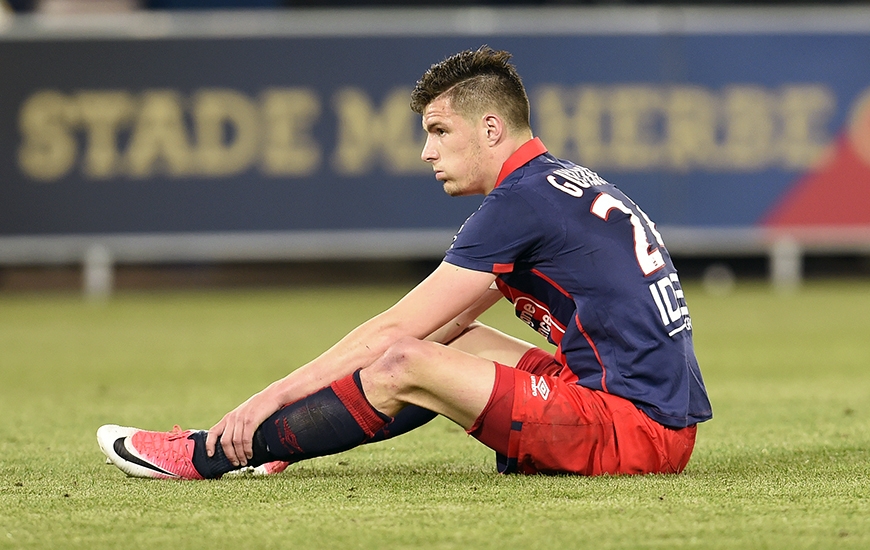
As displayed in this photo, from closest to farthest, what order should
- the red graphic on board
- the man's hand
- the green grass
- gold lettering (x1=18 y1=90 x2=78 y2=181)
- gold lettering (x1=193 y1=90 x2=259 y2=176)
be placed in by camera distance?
the green grass < the man's hand < gold lettering (x1=18 y1=90 x2=78 y2=181) < gold lettering (x1=193 y1=90 x2=259 y2=176) < the red graphic on board

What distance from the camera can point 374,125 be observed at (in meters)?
13.5

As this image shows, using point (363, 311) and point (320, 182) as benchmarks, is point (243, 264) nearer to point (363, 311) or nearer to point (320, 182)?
point (320, 182)

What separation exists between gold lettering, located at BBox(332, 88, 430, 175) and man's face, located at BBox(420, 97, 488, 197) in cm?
946

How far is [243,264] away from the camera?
16.8m

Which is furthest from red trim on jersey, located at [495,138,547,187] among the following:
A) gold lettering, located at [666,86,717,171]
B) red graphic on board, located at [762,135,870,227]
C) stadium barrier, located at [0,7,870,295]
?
red graphic on board, located at [762,135,870,227]

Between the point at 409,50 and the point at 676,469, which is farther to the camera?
the point at 409,50

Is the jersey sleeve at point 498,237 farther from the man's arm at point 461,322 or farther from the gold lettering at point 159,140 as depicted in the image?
the gold lettering at point 159,140

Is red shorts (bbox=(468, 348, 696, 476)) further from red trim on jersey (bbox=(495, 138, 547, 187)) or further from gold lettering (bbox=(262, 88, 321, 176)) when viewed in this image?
gold lettering (bbox=(262, 88, 321, 176))

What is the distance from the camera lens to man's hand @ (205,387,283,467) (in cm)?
373

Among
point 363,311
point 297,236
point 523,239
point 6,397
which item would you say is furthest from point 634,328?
point 297,236

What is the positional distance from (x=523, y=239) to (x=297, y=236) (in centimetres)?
974

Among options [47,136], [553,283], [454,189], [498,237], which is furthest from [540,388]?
[47,136]

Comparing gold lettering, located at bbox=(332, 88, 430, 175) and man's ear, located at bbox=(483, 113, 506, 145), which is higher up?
man's ear, located at bbox=(483, 113, 506, 145)

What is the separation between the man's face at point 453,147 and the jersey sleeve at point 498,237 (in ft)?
0.81
